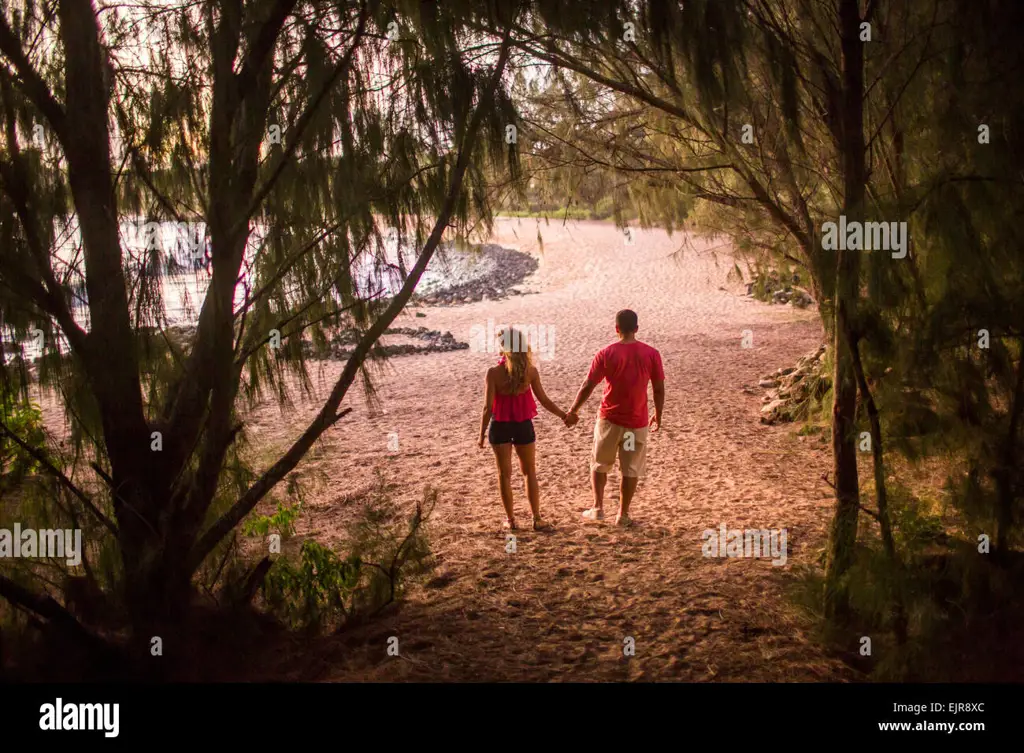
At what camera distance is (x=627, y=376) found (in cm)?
562

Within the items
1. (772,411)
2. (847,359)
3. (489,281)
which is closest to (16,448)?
(847,359)

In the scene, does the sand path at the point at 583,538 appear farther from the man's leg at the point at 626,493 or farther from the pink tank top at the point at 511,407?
the pink tank top at the point at 511,407

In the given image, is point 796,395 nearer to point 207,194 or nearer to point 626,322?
point 626,322

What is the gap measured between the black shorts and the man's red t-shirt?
21.5 inches

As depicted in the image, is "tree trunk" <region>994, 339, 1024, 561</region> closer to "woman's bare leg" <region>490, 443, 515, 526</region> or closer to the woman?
the woman

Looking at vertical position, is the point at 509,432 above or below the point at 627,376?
below

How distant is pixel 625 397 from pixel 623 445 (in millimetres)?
378

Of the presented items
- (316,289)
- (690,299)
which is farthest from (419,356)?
(316,289)

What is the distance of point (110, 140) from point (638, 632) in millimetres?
3396

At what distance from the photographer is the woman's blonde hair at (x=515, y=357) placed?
551cm

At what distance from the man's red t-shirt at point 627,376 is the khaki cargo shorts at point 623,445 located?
0.06 metres

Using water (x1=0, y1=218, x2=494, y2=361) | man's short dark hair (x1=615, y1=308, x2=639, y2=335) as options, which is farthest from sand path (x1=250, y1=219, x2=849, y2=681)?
man's short dark hair (x1=615, y1=308, x2=639, y2=335)

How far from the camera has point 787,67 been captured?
387cm

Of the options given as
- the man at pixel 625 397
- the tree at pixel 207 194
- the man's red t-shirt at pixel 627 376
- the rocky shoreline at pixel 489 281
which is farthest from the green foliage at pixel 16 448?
the rocky shoreline at pixel 489 281
